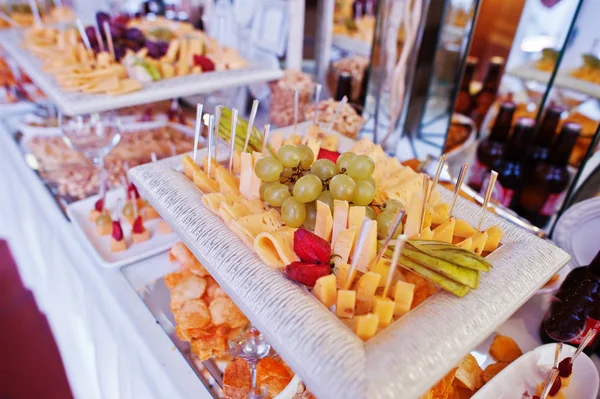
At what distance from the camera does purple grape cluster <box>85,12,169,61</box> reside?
1.67 m

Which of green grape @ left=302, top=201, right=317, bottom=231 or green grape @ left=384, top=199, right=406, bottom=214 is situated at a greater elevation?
green grape @ left=384, top=199, right=406, bottom=214

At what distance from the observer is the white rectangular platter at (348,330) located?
48 centimetres

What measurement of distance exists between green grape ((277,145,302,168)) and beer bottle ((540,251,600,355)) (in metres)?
0.60

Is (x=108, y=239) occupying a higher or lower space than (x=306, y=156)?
lower

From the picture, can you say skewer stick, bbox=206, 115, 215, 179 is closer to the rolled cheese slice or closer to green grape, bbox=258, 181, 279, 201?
green grape, bbox=258, 181, 279, 201

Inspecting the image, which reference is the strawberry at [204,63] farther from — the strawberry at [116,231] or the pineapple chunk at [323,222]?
the pineapple chunk at [323,222]

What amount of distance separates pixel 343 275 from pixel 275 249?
0.38 feet

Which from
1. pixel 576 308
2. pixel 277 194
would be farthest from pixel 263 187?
pixel 576 308

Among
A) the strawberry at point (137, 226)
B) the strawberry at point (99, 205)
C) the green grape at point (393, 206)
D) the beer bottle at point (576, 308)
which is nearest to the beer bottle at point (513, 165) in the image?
the beer bottle at point (576, 308)

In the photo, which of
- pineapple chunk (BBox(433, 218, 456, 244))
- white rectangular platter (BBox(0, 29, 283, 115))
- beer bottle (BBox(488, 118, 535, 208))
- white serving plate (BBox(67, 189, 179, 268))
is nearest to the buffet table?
white serving plate (BBox(67, 189, 179, 268))

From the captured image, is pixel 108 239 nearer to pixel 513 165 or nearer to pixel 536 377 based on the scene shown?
pixel 536 377

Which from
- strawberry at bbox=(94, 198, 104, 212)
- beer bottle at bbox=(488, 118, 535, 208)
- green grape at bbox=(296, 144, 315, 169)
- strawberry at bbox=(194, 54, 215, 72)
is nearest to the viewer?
green grape at bbox=(296, 144, 315, 169)

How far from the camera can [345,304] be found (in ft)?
1.88

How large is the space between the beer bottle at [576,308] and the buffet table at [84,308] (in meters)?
0.73
